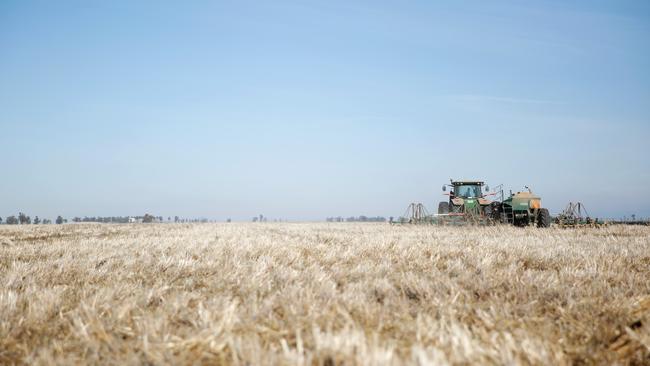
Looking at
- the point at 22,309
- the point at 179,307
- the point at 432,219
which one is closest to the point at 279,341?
the point at 179,307

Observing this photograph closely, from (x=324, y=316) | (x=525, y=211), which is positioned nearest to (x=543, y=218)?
(x=525, y=211)

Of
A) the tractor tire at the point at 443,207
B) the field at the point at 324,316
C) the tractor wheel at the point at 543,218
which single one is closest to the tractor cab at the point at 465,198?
the tractor tire at the point at 443,207

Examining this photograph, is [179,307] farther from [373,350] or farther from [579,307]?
[579,307]

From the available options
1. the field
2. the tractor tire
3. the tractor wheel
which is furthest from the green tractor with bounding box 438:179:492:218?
the field

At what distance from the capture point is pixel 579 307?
277cm

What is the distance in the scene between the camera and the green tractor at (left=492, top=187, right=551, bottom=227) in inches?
720

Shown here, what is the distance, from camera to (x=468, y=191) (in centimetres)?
2447

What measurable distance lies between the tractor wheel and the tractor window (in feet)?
19.1

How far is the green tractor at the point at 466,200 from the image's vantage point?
2284 cm

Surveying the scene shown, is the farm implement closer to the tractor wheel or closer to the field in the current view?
the tractor wheel

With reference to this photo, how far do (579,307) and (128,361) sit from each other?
2975 mm

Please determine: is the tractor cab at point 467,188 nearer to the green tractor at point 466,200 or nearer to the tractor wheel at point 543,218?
the green tractor at point 466,200

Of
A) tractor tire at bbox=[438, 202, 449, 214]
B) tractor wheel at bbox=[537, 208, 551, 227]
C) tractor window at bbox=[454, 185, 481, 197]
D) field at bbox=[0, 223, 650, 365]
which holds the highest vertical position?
tractor window at bbox=[454, 185, 481, 197]

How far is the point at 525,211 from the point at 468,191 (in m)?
5.11
